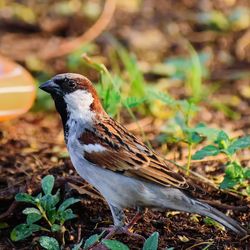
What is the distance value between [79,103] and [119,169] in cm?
44

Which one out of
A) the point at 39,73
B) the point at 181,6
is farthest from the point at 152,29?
the point at 39,73

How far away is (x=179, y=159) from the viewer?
4.68m

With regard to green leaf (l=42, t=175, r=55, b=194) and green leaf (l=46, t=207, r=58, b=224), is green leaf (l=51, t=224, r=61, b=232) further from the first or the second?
green leaf (l=42, t=175, r=55, b=194)

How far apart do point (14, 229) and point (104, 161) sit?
0.57m

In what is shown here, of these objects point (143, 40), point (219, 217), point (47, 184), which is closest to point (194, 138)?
point (219, 217)

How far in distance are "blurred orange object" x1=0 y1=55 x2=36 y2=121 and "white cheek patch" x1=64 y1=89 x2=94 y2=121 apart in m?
1.37

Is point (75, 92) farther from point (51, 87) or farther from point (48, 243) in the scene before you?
point (48, 243)

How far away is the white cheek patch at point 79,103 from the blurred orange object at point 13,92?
137 centimetres

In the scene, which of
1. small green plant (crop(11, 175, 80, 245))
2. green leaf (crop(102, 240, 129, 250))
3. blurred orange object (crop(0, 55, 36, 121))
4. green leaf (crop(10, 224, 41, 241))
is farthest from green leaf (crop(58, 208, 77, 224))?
blurred orange object (crop(0, 55, 36, 121))

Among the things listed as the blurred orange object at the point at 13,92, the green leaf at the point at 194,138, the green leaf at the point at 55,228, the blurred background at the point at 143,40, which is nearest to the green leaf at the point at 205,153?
the green leaf at the point at 194,138

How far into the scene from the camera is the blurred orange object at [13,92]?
5.04 m

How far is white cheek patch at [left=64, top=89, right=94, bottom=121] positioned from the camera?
3.74m

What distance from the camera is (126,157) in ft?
11.7

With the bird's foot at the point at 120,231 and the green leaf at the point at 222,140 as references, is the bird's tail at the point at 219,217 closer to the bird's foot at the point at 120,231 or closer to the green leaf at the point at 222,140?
the bird's foot at the point at 120,231
